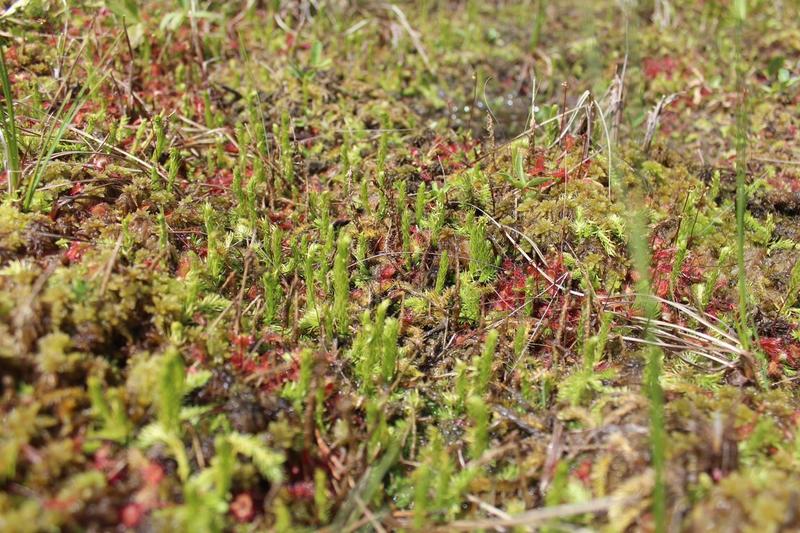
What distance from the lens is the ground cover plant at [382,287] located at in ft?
5.59

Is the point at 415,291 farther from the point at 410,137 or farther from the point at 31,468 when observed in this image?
the point at 31,468

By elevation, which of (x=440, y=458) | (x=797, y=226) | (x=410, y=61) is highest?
(x=410, y=61)

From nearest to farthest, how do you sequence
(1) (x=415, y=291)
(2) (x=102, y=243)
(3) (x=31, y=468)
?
(3) (x=31, y=468) → (2) (x=102, y=243) → (1) (x=415, y=291)

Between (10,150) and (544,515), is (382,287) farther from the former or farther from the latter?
(10,150)

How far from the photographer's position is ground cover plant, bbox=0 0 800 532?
5.59 ft

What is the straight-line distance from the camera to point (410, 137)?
11.5ft

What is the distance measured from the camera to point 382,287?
2.65 m

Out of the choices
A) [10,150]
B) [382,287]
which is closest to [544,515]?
[382,287]

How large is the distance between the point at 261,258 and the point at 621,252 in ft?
5.24

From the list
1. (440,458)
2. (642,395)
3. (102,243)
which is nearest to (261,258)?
(102,243)

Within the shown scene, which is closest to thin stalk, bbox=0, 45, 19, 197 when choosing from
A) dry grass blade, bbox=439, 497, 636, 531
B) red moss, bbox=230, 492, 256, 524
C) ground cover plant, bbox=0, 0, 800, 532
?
ground cover plant, bbox=0, 0, 800, 532

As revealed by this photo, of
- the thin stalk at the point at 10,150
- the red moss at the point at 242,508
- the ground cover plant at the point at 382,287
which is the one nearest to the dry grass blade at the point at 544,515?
the ground cover plant at the point at 382,287

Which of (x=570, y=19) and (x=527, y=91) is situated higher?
(x=570, y=19)

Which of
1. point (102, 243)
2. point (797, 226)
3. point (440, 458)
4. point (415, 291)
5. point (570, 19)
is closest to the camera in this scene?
point (440, 458)
